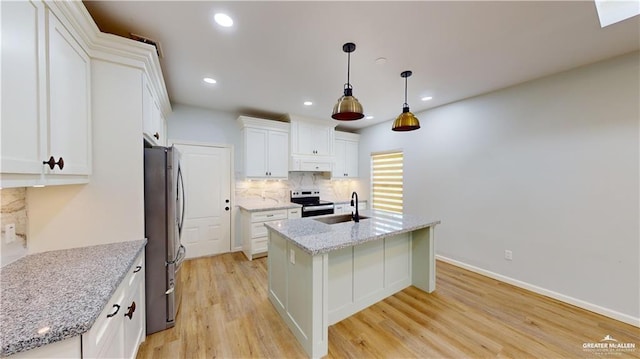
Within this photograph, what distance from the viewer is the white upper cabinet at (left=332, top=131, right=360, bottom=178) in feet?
16.9

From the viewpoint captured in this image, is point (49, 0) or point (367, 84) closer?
point (49, 0)

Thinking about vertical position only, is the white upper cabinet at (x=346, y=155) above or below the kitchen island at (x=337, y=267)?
above

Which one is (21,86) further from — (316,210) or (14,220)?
(316,210)

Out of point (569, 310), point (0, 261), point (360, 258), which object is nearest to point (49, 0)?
point (0, 261)

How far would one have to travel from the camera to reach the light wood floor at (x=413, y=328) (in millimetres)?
1842

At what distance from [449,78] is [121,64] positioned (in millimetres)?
3325

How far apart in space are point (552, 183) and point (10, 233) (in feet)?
16.1

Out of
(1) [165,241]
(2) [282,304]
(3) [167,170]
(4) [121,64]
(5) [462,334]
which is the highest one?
(4) [121,64]

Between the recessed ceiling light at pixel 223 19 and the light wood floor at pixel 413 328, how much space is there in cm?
267

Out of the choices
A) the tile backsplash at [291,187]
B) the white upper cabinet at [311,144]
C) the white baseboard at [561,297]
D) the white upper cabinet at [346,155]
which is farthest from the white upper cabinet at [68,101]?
the white baseboard at [561,297]

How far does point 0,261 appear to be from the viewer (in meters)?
1.31

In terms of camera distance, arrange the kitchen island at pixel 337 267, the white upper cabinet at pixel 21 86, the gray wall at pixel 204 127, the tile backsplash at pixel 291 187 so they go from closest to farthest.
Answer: the white upper cabinet at pixel 21 86 < the kitchen island at pixel 337 267 < the gray wall at pixel 204 127 < the tile backsplash at pixel 291 187

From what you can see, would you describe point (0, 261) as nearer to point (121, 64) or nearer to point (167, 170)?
point (167, 170)

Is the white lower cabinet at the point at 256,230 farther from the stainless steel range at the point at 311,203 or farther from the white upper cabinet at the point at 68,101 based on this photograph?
the white upper cabinet at the point at 68,101
